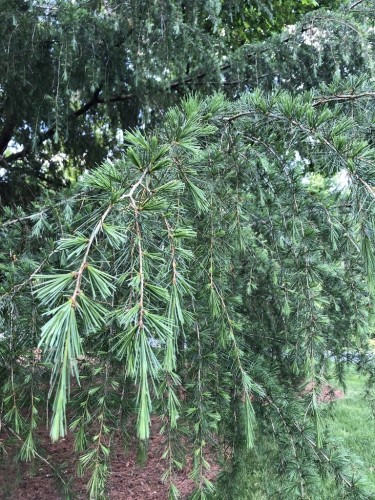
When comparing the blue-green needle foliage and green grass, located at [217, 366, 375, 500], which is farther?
green grass, located at [217, 366, 375, 500]

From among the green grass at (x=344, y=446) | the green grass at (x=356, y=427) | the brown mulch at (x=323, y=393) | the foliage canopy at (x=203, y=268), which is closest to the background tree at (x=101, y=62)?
the foliage canopy at (x=203, y=268)

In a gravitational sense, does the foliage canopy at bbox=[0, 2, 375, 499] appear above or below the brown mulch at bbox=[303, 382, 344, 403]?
above

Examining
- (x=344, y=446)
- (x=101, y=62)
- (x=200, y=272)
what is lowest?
(x=344, y=446)

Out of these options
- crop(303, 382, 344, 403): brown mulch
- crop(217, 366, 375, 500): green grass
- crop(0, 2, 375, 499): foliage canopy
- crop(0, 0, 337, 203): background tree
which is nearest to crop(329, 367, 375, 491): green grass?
crop(217, 366, 375, 500): green grass

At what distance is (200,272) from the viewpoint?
1.43 metres

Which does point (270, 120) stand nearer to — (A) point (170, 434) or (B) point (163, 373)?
(B) point (163, 373)

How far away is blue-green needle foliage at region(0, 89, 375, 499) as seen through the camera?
1.12 m

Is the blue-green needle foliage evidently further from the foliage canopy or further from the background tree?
the background tree

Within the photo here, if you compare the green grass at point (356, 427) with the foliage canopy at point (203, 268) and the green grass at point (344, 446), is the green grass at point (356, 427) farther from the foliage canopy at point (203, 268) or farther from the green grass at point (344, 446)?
the foliage canopy at point (203, 268)

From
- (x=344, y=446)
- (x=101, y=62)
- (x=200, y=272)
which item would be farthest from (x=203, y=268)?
(x=101, y=62)

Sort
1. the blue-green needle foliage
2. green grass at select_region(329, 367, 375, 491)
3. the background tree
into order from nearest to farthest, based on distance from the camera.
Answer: the blue-green needle foliage → the background tree → green grass at select_region(329, 367, 375, 491)

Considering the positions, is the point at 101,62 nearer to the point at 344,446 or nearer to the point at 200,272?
the point at 200,272

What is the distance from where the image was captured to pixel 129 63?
311cm

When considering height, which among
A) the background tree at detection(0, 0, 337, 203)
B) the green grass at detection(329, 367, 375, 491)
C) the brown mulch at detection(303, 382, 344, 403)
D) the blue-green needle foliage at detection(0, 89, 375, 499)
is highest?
the background tree at detection(0, 0, 337, 203)
